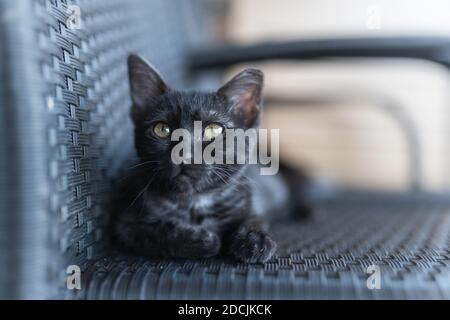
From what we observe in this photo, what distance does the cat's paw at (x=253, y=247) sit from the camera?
73 cm

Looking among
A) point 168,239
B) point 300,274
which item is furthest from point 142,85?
point 300,274

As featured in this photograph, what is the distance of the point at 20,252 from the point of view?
576 mm

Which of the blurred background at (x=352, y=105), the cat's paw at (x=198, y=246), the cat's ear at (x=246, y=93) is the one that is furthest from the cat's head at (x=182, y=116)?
the blurred background at (x=352, y=105)

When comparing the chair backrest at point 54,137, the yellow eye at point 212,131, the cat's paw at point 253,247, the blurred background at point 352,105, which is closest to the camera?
the chair backrest at point 54,137

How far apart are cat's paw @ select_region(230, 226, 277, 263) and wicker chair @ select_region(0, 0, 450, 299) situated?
0.08 feet

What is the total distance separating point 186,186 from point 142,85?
28 cm

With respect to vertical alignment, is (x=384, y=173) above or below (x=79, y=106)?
below

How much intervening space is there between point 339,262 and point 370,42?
634mm

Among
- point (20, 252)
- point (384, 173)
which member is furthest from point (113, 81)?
point (384, 173)

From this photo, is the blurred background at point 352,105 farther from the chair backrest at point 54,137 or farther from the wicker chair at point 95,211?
the chair backrest at point 54,137

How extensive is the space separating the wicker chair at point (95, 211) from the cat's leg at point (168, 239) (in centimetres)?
3

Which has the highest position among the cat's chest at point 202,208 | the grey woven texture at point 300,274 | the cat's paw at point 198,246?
the cat's chest at point 202,208

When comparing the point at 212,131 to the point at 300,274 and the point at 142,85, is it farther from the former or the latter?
the point at 300,274
